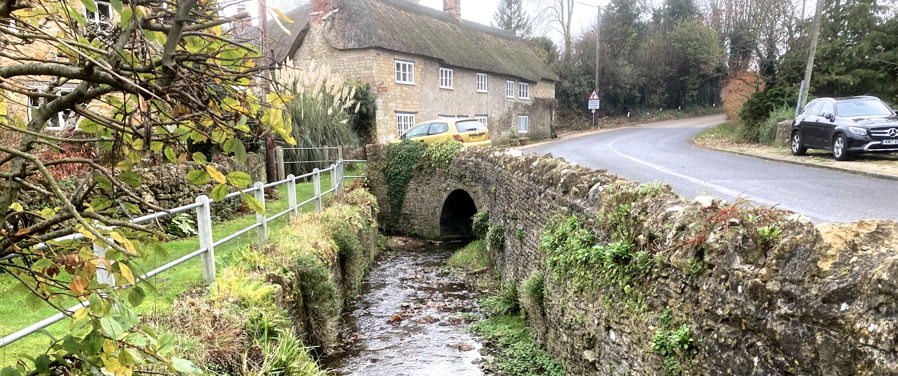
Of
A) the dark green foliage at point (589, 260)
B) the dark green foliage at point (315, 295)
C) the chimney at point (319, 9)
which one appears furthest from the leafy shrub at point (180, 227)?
the chimney at point (319, 9)

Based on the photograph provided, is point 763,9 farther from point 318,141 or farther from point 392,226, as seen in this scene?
point 318,141

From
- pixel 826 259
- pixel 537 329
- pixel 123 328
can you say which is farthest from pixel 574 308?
pixel 123 328

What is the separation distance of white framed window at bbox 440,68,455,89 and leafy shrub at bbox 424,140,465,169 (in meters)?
9.86

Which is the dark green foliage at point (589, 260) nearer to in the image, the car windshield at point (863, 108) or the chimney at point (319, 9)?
the car windshield at point (863, 108)

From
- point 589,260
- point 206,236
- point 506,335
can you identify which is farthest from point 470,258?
point 206,236

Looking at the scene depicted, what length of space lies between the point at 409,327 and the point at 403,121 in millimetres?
16174

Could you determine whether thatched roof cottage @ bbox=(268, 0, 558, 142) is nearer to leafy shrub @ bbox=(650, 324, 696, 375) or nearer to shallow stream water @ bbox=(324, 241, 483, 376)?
shallow stream water @ bbox=(324, 241, 483, 376)

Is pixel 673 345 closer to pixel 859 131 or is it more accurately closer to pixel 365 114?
pixel 859 131

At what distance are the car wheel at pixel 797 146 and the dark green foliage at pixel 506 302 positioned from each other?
31.9ft

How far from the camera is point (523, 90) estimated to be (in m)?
34.3

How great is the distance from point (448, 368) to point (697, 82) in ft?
142

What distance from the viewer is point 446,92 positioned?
87.6 feet

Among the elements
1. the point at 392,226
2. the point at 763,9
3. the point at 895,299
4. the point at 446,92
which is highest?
the point at 763,9

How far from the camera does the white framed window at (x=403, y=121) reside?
23578mm
